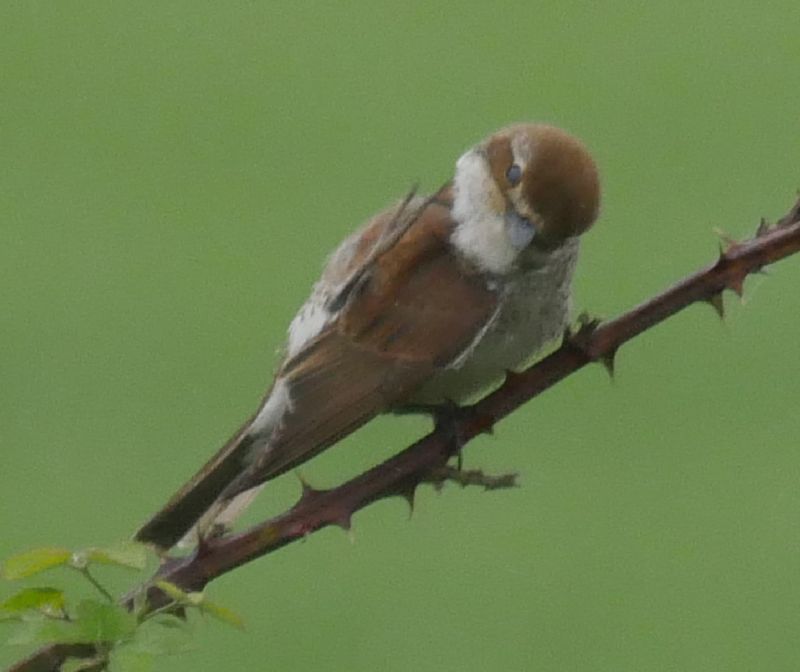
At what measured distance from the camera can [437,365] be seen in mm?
3207

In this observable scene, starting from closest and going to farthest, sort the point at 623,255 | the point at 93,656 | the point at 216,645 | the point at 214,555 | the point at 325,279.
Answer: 1. the point at 93,656
2. the point at 214,555
3. the point at 325,279
4. the point at 216,645
5. the point at 623,255

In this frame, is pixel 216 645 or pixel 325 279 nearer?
pixel 325 279

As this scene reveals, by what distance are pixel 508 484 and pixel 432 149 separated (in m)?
10.2

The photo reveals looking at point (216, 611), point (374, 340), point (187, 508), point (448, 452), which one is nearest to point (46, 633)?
point (216, 611)

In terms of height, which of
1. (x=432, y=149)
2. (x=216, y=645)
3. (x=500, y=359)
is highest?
(x=500, y=359)

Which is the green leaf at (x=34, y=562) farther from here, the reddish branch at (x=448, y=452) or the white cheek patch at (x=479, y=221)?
the white cheek patch at (x=479, y=221)

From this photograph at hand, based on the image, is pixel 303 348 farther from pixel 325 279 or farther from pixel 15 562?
pixel 15 562

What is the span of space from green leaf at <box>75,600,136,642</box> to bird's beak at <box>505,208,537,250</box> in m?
1.83

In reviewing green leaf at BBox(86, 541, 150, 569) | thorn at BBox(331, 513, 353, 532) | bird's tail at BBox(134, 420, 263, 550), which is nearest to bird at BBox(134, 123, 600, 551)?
bird's tail at BBox(134, 420, 263, 550)

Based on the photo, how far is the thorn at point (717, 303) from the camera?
79.4 inches

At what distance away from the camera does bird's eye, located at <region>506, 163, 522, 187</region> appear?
328 cm

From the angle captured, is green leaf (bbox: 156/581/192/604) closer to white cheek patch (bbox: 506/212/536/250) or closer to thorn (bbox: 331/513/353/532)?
thorn (bbox: 331/513/353/532)

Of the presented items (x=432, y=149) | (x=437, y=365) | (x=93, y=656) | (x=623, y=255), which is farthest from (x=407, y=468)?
(x=432, y=149)

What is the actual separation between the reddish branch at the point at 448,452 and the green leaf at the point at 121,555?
2.5 inches
